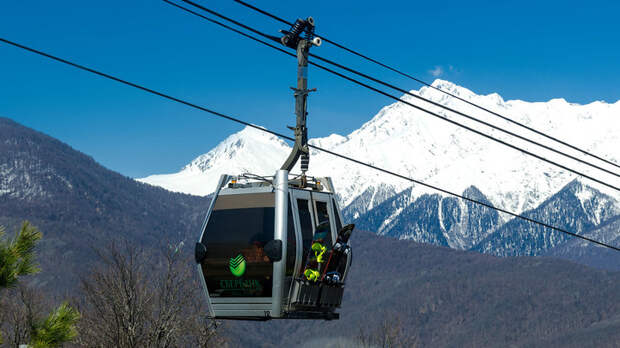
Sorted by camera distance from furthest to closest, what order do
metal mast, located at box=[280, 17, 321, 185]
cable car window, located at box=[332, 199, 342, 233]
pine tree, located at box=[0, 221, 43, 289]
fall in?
1. cable car window, located at box=[332, 199, 342, 233]
2. metal mast, located at box=[280, 17, 321, 185]
3. pine tree, located at box=[0, 221, 43, 289]

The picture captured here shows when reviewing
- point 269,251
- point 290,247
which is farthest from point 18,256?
point 290,247

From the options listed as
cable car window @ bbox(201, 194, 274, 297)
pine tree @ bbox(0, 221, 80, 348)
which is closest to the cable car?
cable car window @ bbox(201, 194, 274, 297)

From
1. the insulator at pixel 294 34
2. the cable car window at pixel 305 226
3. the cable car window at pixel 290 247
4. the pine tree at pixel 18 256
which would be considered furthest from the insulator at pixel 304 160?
the pine tree at pixel 18 256

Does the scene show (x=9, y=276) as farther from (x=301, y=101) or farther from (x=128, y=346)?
(x=128, y=346)

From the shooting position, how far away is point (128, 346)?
5138 centimetres

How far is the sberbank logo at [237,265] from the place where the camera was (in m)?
19.7

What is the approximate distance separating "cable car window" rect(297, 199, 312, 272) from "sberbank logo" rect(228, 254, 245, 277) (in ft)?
4.33

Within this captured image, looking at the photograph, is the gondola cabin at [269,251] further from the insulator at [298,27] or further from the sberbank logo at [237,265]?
the insulator at [298,27]

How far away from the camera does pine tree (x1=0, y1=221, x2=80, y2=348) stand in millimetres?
13422

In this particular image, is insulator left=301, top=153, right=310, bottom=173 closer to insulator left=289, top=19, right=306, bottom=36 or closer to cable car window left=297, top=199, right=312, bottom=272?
cable car window left=297, top=199, right=312, bottom=272

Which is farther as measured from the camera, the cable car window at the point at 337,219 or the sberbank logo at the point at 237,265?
the cable car window at the point at 337,219

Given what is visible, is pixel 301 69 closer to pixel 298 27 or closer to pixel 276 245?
pixel 298 27

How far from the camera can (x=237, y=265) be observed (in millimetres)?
19781

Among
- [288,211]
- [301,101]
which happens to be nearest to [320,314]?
[288,211]
